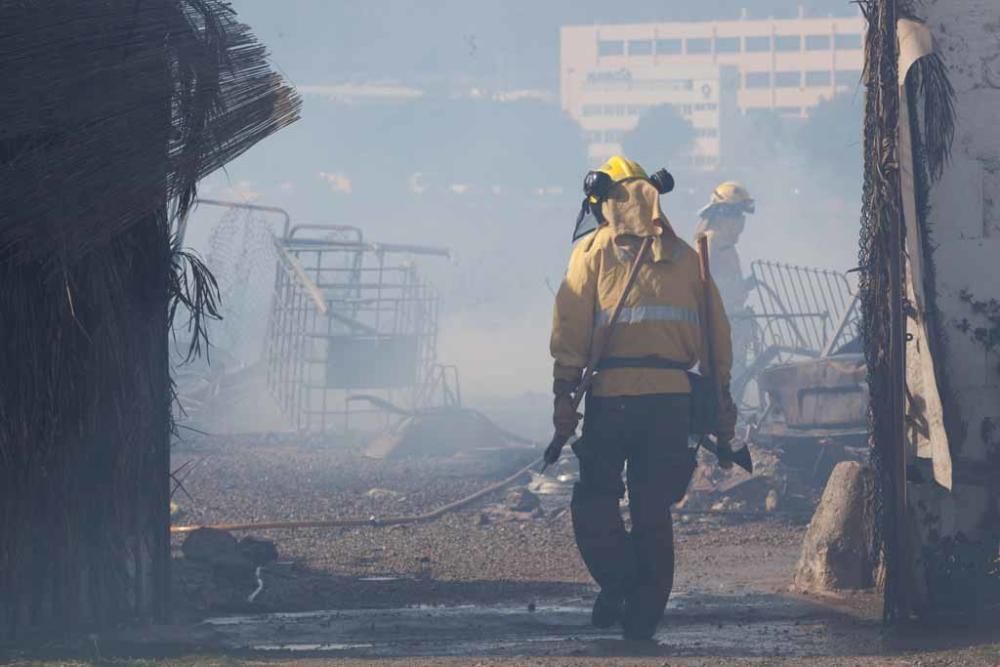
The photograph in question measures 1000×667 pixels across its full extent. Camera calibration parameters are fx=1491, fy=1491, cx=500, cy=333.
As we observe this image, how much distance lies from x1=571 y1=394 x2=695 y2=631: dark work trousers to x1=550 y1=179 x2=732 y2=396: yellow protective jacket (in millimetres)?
102

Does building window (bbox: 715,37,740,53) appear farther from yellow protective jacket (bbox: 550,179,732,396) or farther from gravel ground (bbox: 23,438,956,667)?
yellow protective jacket (bbox: 550,179,732,396)

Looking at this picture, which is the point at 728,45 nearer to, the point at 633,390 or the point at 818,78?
the point at 818,78

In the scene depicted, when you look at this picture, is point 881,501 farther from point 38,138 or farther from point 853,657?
point 38,138

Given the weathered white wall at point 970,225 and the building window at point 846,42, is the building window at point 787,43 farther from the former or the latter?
the weathered white wall at point 970,225

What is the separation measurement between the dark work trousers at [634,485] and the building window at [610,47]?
9680cm

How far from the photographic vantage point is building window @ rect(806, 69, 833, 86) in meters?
98.8

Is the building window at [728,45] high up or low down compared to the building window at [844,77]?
up

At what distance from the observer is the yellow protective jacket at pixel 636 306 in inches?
254

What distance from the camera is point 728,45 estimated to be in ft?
340

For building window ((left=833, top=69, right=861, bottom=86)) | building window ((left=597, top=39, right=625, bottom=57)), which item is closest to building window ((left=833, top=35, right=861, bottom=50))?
building window ((left=833, top=69, right=861, bottom=86))

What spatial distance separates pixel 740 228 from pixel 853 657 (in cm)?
1144

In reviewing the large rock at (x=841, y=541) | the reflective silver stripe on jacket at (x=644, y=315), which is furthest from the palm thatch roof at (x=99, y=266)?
the large rock at (x=841, y=541)

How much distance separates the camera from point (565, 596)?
25.0 ft

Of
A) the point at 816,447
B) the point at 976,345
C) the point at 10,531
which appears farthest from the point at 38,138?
the point at 816,447
